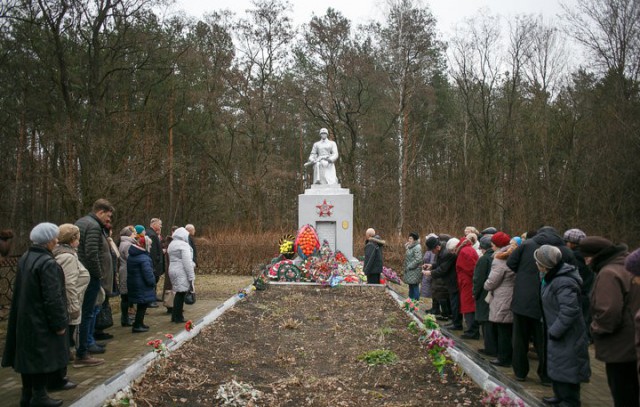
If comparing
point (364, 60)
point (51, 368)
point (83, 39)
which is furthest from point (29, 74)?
point (51, 368)

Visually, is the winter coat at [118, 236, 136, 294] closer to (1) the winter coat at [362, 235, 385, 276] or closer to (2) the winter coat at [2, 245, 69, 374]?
(2) the winter coat at [2, 245, 69, 374]

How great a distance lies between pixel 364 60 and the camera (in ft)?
79.8

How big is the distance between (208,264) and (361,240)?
639cm

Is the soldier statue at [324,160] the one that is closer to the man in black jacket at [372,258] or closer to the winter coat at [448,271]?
the man in black jacket at [372,258]

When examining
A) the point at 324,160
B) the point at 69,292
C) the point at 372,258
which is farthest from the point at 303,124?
the point at 69,292

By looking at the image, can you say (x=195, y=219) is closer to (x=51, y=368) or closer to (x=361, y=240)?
(x=361, y=240)

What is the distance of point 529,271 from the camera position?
5.17 meters

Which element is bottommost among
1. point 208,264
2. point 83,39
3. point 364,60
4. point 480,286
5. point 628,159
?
point 208,264

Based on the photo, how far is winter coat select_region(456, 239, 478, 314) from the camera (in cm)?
717

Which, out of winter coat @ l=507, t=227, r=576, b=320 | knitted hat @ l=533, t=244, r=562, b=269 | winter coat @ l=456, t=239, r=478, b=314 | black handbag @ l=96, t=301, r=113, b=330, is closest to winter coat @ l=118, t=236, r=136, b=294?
black handbag @ l=96, t=301, r=113, b=330

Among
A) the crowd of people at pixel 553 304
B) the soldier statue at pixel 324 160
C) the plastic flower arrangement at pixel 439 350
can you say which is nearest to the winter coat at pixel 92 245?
the plastic flower arrangement at pixel 439 350

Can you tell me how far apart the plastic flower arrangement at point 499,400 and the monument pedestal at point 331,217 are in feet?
37.3

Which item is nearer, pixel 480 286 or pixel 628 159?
pixel 480 286

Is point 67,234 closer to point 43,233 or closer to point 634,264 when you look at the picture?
→ point 43,233
